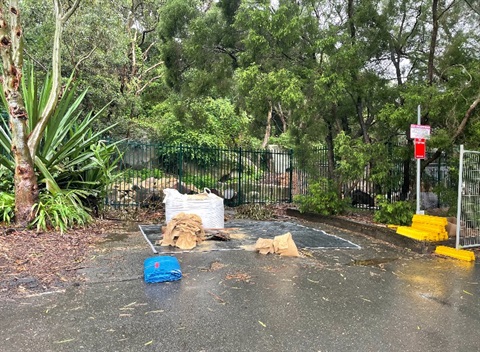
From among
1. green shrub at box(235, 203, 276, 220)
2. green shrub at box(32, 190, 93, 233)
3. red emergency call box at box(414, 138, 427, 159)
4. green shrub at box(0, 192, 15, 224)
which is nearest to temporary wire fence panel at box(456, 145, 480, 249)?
red emergency call box at box(414, 138, 427, 159)

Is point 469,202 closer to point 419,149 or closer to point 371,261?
point 419,149

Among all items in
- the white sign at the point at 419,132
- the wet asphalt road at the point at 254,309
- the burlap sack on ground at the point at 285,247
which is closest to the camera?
the wet asphalt road at the point at 254,309

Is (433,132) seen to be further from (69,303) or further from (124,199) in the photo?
(124,199)

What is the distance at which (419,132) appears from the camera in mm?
6297

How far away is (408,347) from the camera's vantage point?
2758 mm

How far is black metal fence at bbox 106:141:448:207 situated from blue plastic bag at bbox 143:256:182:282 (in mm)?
5527

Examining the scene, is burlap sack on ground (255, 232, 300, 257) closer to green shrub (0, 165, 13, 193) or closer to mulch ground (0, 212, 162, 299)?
mulch ground (0, 212, 162, 299)

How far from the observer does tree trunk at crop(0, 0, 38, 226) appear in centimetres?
594

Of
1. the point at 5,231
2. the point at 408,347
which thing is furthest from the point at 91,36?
the point at 408,347

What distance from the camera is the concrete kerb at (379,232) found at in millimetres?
5984

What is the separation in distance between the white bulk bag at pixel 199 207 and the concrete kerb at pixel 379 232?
2791mm

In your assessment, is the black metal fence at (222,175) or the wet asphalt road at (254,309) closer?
the wet asphalt road at (254,309)

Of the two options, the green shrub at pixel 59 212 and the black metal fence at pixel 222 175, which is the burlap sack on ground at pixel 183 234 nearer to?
the green shrub at pixel 59 212

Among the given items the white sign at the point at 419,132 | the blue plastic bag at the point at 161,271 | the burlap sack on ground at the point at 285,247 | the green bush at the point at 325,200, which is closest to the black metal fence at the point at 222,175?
the green bush at the point at 325,200
